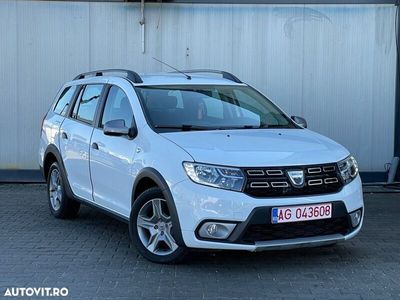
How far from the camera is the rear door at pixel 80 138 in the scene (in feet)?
22.0

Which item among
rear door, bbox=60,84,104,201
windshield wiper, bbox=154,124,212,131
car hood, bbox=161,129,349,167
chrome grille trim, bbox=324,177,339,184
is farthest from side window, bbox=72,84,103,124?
chrome grille trim, bbox=324,177,339,184

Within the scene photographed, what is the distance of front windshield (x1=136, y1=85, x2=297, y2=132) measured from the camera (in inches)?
235

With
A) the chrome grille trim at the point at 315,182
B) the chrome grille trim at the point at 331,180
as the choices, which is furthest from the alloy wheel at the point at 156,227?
the chrome grille trim at the point at 331,180

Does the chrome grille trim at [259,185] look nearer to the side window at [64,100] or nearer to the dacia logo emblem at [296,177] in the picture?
the dacia logo emblem at [296,177]

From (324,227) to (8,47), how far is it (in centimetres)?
668

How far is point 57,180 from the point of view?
303 inches

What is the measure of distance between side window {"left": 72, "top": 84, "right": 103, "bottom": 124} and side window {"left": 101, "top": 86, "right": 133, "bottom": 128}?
9.8 inches

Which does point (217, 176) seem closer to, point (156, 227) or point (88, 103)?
point (156, 227)

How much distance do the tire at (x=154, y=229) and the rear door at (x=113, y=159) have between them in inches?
10.4

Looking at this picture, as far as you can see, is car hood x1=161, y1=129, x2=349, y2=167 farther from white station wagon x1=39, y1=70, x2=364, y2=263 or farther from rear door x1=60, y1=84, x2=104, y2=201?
rear door x1=60, y1=84, x2=104, y2=201

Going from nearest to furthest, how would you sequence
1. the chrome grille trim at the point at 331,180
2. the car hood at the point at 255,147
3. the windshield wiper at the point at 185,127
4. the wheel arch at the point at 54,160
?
the car hood at the point at 255,147, the chrome grille trim at the point at 331,180, the windshield wiper at the point at 185,127, the wheel arch at the point at 54,160

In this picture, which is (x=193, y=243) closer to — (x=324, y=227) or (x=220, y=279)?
(x=220, y=279)

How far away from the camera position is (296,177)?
5152mm

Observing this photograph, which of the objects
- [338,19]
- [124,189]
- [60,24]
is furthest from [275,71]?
[124,189]
